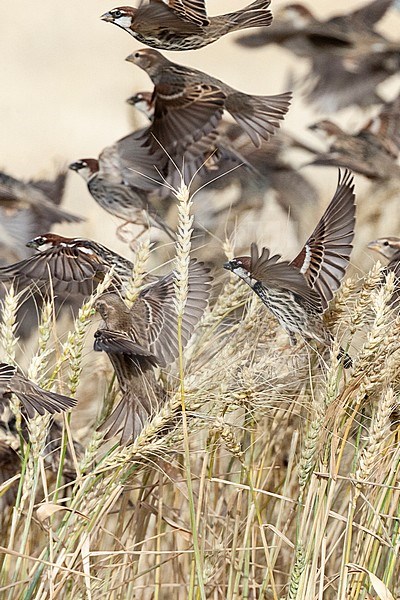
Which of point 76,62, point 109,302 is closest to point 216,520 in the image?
point 109,302

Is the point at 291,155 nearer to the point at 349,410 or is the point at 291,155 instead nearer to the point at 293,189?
the point at 293,189

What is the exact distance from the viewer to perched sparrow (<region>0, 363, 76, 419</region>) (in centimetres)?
82

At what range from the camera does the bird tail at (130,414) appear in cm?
92

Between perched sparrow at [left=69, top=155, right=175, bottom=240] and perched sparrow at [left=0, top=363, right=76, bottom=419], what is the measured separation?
0.51 m

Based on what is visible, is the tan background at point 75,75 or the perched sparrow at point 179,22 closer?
the perched sparrow at point 179,22

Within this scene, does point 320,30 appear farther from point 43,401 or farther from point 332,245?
point 43,401

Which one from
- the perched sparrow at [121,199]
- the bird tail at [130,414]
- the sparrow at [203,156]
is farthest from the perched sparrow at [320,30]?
the bird tail at [130,414]

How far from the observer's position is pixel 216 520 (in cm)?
113

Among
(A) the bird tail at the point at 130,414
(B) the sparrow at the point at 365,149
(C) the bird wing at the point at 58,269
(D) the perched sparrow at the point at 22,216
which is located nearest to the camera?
(A) the bird tail at the point at 130,414

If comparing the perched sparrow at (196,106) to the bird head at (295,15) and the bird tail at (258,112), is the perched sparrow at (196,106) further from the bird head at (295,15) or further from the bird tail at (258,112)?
the bird head at (295,15)

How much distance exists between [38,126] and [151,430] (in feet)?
7.53

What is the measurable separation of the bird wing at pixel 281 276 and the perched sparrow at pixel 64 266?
143 mm

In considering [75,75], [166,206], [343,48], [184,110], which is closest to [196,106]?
[184,110]

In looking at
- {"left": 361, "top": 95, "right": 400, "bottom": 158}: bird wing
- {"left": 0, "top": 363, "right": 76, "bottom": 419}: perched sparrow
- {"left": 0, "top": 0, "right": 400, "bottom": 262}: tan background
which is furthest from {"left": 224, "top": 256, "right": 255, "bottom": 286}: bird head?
{"left": 0, "top": 0, "right": 400, "bottom": 262}: tan background
